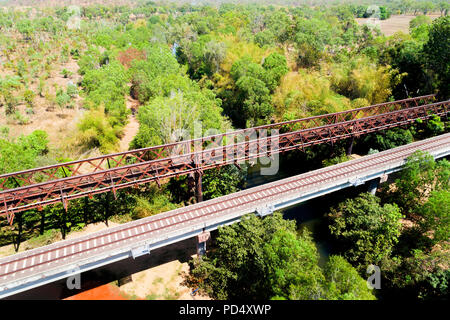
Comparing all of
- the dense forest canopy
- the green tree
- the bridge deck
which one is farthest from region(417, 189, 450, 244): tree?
the green tree

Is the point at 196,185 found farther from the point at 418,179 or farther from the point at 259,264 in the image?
the point at 418,179

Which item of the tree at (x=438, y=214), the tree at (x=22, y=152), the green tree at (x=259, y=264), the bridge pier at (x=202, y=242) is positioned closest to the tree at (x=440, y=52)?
the tree at (x=438, y=214)

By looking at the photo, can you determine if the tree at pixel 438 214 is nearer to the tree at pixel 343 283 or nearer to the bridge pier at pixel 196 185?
the tree at pixel 343 283

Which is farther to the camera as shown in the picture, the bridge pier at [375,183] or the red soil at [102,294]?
the bridge pier at [375,183]

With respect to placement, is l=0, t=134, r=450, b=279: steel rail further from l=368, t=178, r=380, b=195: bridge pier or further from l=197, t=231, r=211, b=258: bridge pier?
l=368, t=178, r=380, b=195: bridge pier

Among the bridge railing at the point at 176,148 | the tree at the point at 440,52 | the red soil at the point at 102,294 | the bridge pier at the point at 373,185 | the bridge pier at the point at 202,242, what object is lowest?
the red soil at the point at 102,294

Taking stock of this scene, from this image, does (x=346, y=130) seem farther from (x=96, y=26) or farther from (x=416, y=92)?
(x=96, y=26)
